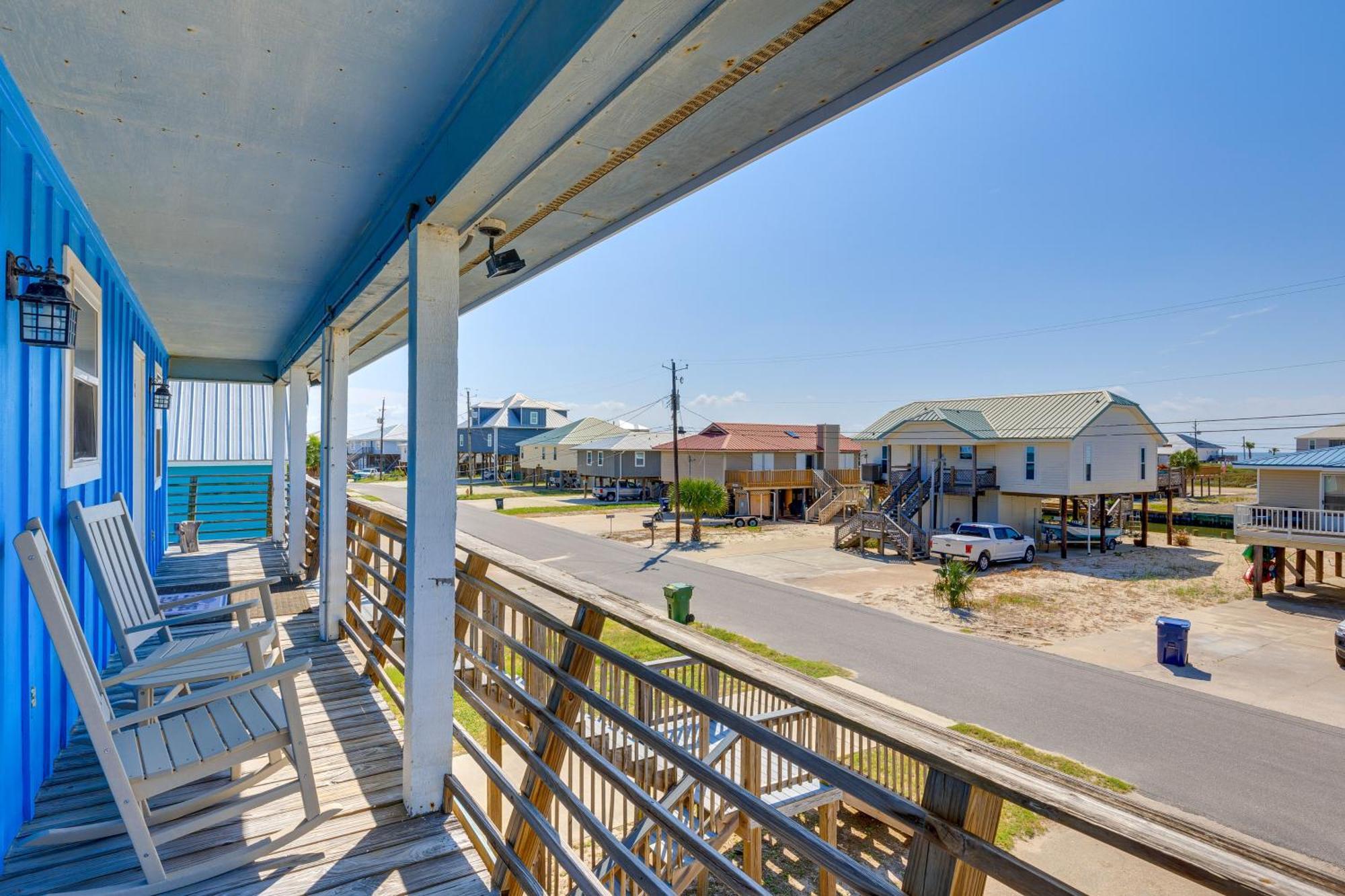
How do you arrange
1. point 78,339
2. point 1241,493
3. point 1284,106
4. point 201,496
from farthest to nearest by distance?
point 1241,493, point 1284,106, point 201,496, point 78,339

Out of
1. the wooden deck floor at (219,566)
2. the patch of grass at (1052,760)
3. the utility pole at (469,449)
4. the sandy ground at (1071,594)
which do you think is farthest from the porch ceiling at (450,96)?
the utility pole at (469,449)

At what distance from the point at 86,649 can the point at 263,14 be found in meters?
1.97

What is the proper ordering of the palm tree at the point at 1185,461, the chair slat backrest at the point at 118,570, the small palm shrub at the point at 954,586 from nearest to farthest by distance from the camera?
the chair slat backrest at the point at 118,570 < the small palm shrub at the point at 954,586 < the palm tree at the point at 1185,461

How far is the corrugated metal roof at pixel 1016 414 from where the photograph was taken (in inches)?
721

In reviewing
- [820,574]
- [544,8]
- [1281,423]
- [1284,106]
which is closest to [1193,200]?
[1284,106]

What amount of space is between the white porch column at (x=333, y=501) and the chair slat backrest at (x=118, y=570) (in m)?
1.16

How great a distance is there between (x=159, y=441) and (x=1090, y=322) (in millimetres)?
44412

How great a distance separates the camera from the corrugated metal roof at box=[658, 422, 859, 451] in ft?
82.5

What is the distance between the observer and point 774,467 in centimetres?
2577

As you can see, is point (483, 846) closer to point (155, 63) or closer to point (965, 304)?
point (155, 63)

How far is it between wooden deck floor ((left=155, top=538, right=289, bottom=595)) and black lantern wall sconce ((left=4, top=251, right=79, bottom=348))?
4.10 metres

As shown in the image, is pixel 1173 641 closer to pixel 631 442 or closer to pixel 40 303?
pixel 40 303

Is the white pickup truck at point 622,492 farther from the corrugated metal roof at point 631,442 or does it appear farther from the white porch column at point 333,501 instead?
the white porch column at point 333,501

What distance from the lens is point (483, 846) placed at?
6.86 feet
